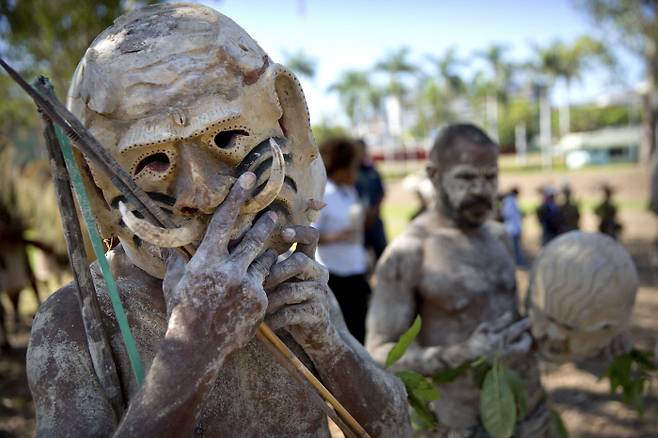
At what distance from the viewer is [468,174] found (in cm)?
313

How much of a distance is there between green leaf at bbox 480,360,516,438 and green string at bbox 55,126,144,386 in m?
1.56

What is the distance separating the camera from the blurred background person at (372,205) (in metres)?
7.56

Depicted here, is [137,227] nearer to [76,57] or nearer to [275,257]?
[275,257]

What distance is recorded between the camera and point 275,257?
1.44 meters

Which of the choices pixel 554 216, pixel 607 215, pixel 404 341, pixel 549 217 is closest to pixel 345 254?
pixel 404 341

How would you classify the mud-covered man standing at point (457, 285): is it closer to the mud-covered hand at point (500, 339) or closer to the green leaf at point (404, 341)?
the mud-covered hand at point (500, 339)

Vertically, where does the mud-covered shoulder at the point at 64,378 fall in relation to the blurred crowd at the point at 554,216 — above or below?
above

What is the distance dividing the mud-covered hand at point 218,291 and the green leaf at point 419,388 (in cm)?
115

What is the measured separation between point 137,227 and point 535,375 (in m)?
2.51

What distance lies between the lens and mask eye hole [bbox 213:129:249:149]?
1475 mm

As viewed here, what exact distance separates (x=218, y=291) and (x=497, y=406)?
1.68 meters

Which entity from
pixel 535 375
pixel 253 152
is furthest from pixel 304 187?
pixel 535 375

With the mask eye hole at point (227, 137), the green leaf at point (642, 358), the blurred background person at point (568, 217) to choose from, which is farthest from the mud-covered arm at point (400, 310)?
the blurred background person at point (568, 217)

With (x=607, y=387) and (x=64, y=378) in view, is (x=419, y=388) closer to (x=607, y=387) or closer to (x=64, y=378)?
(x=64, y=378)
